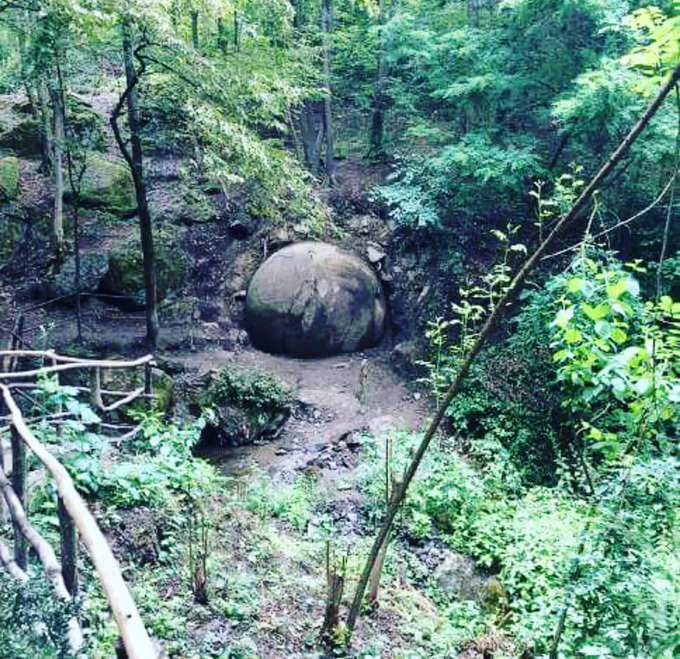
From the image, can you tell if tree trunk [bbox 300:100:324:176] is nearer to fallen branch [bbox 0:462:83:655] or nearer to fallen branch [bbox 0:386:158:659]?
fallen branch [bbox 0:462:83:655]

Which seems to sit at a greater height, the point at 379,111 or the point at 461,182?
the point at 379,111

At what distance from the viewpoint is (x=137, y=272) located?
12422mm

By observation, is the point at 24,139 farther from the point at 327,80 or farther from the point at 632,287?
the point at 632,287

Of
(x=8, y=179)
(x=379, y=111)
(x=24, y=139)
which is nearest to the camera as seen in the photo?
(x=8, y=179)

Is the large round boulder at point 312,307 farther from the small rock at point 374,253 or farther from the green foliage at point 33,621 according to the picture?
the green foliage at point 33,621

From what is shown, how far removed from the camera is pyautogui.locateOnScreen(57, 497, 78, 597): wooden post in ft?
8.60

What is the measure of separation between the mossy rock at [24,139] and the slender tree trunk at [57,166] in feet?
5.74

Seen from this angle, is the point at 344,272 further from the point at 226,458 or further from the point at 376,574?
the point at 376,574

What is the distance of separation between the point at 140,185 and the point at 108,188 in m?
4.30

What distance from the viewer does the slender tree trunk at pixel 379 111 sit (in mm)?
15375

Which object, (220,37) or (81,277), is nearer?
(81,277)

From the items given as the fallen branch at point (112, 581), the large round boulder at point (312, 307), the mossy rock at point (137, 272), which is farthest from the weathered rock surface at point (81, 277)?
the fallen branch at point (112, 581)

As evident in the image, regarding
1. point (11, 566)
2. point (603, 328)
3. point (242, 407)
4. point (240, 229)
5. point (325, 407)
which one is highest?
point (603, 328)

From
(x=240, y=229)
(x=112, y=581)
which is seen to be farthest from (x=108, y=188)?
(x=112, y=581)
